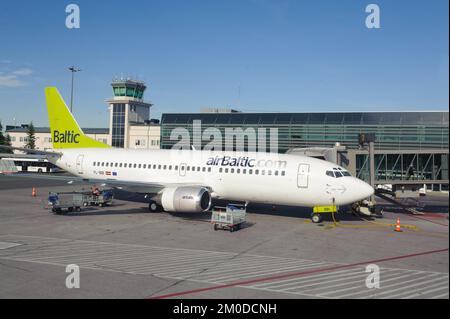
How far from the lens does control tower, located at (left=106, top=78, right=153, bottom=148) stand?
257 feet

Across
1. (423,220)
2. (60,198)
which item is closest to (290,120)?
(423,220)

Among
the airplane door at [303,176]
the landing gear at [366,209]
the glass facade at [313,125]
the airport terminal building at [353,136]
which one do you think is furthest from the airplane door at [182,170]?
the glass facade at [313,125]

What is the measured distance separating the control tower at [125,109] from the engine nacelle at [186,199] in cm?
5293

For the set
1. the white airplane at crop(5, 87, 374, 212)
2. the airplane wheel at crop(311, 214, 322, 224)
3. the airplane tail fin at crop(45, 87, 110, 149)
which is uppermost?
the airplane tail fin at crop(45, 87, 110, 149)

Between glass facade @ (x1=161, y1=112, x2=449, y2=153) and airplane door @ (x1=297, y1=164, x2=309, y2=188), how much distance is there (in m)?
18.5

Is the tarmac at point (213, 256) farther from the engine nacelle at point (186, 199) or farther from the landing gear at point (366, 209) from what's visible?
the engine nacelle at point (186, 199)

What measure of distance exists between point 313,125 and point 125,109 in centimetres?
4382

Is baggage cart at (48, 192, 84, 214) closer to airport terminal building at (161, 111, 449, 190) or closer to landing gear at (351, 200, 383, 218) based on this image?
airport terminal building at (161, 111, 449, 190)

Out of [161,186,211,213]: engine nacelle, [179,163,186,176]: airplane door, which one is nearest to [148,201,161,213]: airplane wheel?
[179,163,186,176]: airplane door

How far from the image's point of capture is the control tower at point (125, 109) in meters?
78.3

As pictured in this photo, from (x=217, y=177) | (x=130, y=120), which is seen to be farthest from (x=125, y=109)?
(x=217, y=177)

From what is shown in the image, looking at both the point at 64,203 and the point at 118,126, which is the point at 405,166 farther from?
the point at 118,126

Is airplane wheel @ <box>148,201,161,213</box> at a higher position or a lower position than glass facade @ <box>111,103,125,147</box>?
lower

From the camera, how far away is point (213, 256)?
16.5 m
